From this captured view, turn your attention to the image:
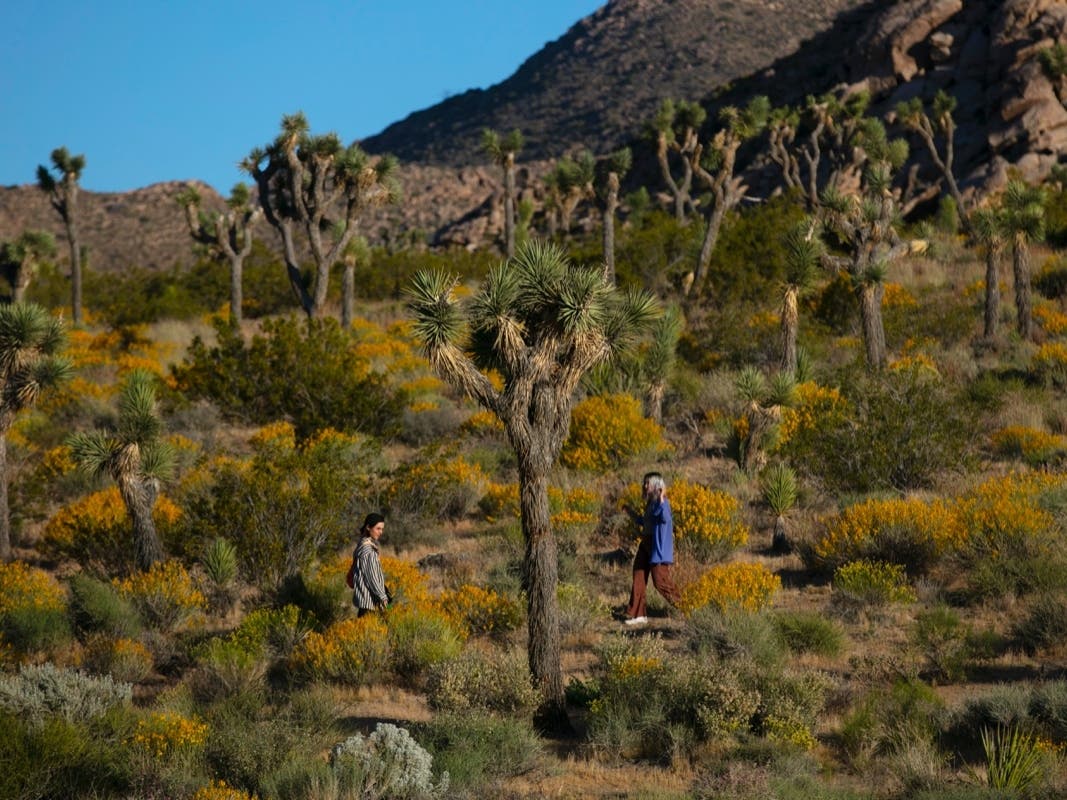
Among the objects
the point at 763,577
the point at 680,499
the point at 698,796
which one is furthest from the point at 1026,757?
the point at 680,499

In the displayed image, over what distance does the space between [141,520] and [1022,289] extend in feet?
62.9

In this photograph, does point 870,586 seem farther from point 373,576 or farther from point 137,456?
point 137,456

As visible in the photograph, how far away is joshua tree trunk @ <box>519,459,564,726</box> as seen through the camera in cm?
909

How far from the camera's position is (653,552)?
11.7m

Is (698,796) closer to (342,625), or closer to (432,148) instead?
(342,625)

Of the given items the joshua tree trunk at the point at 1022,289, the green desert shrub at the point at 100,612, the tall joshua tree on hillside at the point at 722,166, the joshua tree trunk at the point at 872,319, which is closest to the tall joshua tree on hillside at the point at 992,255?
the joshua tree trunk at the point at 1022,289

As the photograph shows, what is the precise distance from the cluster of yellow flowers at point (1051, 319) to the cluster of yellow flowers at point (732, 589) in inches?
610

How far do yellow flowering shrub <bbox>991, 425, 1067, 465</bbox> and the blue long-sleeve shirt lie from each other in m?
7.13

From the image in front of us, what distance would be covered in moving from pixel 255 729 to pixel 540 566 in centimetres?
252

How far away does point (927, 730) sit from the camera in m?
7.95

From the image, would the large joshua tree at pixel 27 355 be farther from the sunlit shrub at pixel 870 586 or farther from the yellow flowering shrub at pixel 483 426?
the sunlit shrub at pixel 870 586

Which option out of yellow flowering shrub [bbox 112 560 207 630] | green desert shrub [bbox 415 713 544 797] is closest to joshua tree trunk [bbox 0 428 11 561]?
yellow flowering shrub [bbox 112 560 207 630]

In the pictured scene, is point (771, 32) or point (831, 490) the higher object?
point (771, 32)

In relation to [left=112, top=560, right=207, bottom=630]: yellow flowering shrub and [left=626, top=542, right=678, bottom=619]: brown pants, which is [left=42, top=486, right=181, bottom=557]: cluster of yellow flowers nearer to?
[left=112, top=560, right=207, bottom=630]: yellow flowering shrub
